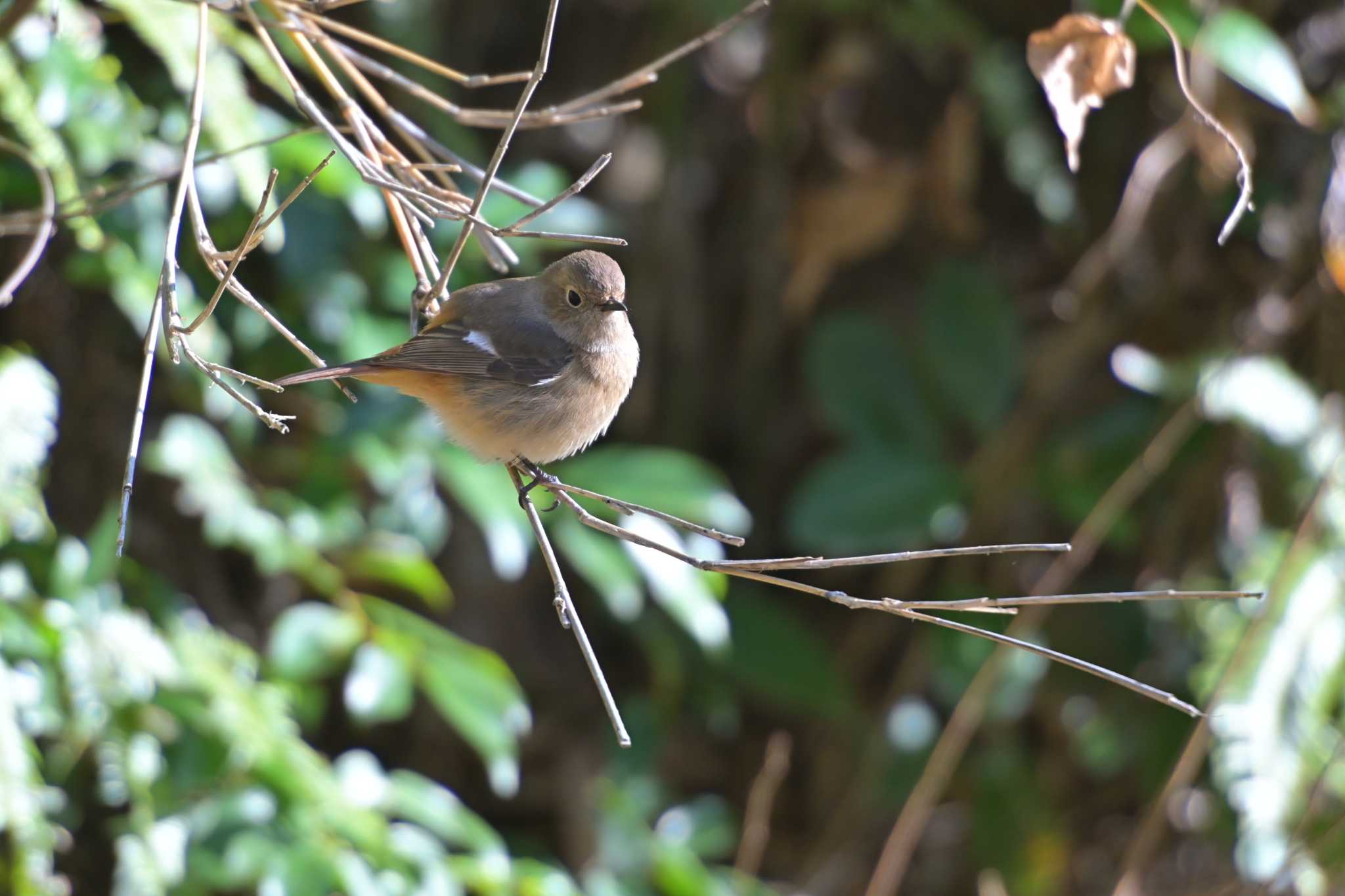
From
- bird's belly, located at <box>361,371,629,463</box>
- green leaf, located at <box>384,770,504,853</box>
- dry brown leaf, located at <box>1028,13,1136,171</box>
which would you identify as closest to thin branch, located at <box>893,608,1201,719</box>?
dry brown leaf, located at <box>1028,13,1136,171</box>

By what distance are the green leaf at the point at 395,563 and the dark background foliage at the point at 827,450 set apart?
0.05ft

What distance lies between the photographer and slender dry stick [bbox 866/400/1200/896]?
3.87 meters

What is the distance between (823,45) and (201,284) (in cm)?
277

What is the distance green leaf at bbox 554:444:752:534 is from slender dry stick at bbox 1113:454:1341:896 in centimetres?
136

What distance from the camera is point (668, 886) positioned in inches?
168

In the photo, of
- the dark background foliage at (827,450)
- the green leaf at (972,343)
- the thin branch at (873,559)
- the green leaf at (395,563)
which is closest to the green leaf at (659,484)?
the dark background foliage at (827,450)

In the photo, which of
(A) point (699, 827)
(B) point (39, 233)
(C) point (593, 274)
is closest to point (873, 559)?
(B) point (39, 233)

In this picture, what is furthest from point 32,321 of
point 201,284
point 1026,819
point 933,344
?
point 1026,819

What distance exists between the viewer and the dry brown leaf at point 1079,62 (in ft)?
8.02

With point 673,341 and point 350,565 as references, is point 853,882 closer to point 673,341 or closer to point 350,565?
point 673,341

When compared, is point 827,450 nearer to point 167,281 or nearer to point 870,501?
point 870,501

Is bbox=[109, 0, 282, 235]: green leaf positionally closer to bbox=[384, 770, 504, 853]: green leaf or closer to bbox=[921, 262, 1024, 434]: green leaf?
bbox=[384, 770, 504, 853]: green leaf

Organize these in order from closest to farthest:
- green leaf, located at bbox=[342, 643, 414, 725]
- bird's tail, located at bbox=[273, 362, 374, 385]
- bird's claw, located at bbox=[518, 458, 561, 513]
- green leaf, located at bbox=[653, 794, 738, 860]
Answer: bird's claw, located at bbox=[518, 458, 561, 513] → bird's tail, located at bbox=[273, 362, 374, 385] → green leaf, located at bbox=[342, 643, 414, 725] → green leaf, located at bbox=[653, 794, 738, 860]

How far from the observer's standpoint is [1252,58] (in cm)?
371
